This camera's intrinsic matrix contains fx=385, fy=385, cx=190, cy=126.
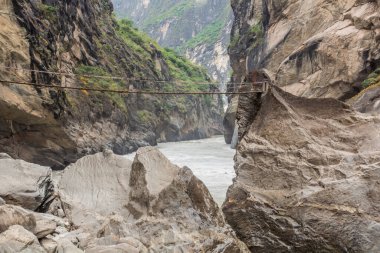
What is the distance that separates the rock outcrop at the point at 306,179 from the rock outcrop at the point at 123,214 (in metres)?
0.62

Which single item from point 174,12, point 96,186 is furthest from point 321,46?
point 174,12

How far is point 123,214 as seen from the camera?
658 centimetres

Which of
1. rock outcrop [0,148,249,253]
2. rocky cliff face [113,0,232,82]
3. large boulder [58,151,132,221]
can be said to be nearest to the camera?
rock outcrop [0,148,249,253]

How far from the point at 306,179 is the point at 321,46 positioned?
48.4ft

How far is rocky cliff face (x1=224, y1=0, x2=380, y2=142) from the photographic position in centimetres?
1753

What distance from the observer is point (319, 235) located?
5.74 meters

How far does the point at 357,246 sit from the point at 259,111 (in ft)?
10.5

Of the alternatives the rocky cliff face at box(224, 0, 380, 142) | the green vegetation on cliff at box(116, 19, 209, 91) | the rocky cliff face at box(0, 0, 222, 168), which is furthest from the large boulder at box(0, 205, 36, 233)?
the green vegetation on cliff at box(116, 19, 209, 91)

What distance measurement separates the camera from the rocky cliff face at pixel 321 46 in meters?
17.5

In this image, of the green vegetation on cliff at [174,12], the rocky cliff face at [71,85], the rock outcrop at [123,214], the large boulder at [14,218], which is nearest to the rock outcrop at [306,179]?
the rock outcrop at [123,214]

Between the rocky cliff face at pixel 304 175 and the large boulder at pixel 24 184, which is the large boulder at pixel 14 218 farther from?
the rocky cliff face at pixel 304 175

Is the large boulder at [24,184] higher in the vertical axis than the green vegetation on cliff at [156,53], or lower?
lower

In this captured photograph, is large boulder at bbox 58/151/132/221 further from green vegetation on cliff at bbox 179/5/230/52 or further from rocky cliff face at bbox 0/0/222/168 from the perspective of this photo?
green vegetation on cliff at bbox 179/5/230/52

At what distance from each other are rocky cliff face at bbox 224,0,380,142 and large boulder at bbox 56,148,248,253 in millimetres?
13303
